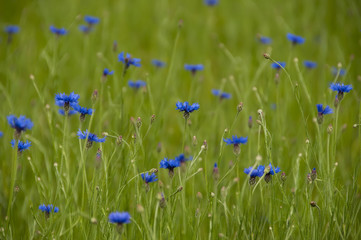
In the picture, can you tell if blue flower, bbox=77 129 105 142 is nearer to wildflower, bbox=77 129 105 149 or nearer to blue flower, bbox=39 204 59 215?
wildflower, bbox=77 129 105 149

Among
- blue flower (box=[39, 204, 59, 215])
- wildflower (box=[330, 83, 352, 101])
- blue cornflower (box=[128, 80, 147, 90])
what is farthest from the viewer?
blue cornflower (box=[128, 80, 147, 90])

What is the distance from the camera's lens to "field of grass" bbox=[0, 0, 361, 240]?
1.52 m

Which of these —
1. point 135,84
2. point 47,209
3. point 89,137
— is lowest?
point 47,209

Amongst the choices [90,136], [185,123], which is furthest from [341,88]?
[90,136]

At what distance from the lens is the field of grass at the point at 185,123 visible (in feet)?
4.98

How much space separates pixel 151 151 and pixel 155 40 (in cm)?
185

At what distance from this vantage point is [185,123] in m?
1.62

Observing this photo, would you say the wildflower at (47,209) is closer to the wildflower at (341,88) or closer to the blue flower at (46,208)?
the blue flower at (46,208)

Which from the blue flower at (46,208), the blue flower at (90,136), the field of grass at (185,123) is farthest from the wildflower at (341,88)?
the blue flower at (46,208)

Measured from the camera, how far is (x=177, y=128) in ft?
9.06

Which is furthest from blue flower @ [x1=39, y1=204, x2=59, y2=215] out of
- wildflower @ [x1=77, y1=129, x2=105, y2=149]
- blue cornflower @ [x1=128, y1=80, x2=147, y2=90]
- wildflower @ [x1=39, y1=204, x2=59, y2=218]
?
blue cornflower @ [x1=128, y1=80, x2=147, y2=90]

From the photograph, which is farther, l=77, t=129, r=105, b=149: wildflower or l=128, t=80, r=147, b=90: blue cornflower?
l=128, t=80, r=147, b=90: blue cornflower

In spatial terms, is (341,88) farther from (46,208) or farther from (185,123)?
(46,208)

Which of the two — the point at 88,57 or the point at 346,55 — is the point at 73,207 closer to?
the point at 88,57
